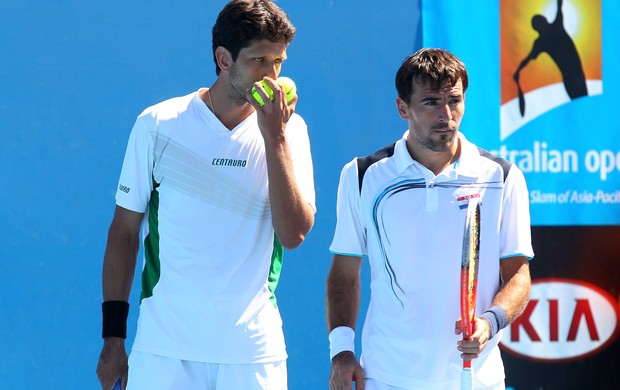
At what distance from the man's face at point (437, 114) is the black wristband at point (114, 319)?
1.12m

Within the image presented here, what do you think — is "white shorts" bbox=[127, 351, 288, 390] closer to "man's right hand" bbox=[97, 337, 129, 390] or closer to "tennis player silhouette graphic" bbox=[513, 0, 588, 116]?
"man's right hand" bbox=[97, 337, 129, 390]

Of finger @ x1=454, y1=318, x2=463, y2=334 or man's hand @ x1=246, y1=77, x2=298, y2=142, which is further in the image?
man's hand @ x1=246, y1=77, x2=298, y2=142

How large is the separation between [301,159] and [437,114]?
470 millimetres

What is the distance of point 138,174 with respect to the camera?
11.5 ft

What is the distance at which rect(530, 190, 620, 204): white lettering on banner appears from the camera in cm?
531

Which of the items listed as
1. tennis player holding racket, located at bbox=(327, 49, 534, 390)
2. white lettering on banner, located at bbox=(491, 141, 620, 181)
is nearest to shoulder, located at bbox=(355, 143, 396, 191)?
tennis player holding racket, located at bbox=(327, 49, 534, 390)

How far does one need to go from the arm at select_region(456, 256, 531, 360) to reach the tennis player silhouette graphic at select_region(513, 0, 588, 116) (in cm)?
200

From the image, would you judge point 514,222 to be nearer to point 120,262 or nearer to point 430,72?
point 430,72

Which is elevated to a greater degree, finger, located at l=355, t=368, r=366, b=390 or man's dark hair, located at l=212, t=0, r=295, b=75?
man's dark hair, located at l=212, t=0, r=295, b=75

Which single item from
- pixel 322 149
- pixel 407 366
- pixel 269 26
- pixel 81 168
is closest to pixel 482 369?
pixel 407 366

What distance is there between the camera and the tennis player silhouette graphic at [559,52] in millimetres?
5277

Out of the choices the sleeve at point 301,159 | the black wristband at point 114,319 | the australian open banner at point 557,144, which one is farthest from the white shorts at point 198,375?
the australian open banner at point 557,144

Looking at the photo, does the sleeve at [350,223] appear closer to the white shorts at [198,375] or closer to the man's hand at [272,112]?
the man's hand at [272,112]

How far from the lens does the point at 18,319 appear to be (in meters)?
5.16
